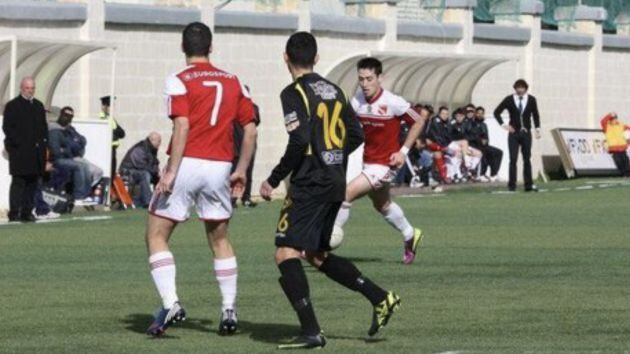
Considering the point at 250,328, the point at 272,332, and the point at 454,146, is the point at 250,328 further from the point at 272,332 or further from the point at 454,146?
the point at 454,146

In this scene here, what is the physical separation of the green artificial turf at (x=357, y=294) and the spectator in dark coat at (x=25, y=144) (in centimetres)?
82

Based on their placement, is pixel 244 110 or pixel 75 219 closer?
pixel 244 110

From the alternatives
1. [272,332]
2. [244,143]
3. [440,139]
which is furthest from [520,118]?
[244,143]

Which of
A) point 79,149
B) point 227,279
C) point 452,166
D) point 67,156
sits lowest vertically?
point 452,166

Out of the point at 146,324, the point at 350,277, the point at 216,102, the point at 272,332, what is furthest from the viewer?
the point at 146,324

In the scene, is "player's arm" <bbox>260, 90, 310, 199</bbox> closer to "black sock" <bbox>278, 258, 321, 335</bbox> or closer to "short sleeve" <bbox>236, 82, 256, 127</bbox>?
"black sock" <bbox>278, 258, 321, 335</bbox>

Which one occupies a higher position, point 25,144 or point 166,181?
point 166,181

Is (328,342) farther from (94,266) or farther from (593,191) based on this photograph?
(593,191)

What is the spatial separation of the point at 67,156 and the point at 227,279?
18149mm

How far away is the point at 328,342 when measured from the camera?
1283 cm

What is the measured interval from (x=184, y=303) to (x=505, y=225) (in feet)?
37.7

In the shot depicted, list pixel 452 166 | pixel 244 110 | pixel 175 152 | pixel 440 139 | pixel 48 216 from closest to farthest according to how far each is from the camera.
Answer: pixel 175 152, pixel 244 110, pixel 48 216, pixel 440 139, pixel 452 166

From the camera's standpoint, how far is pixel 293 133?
501 inches

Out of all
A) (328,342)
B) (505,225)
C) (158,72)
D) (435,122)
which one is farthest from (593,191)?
(328,342)
